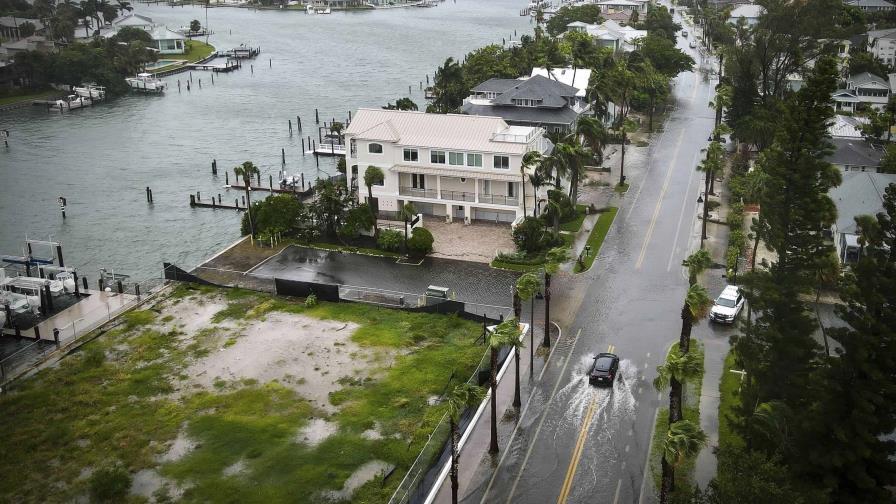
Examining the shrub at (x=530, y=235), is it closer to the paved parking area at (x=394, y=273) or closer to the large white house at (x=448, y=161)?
the paved parking area at (x=394, y=273)

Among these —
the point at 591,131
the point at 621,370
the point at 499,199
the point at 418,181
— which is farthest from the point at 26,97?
the point at 621,370

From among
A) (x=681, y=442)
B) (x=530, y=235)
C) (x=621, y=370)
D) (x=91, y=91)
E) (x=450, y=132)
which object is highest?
(x=450, y=132)

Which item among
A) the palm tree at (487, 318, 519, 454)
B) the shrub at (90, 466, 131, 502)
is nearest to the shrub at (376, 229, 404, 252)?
the palm tree at (487, 318, 519, 454)

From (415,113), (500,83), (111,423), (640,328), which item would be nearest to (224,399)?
(111,423)

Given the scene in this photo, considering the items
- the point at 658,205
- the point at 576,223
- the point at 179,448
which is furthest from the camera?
the point at 658,205

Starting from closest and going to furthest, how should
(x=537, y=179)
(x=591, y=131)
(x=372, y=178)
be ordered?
(x=537, y=179) < (x=372, y=178) < (x=591, y=131)

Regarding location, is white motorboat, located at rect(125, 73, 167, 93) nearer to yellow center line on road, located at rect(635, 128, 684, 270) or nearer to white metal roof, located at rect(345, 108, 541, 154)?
white metal roof, located at rect(345, 108, 541, 154)

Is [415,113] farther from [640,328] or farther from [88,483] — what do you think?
[88,483]

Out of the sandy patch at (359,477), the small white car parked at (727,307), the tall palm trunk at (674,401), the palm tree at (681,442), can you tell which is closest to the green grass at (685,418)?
the tall palm trunk at (674,401)

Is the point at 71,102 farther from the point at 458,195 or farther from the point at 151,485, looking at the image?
the point at 151,485
